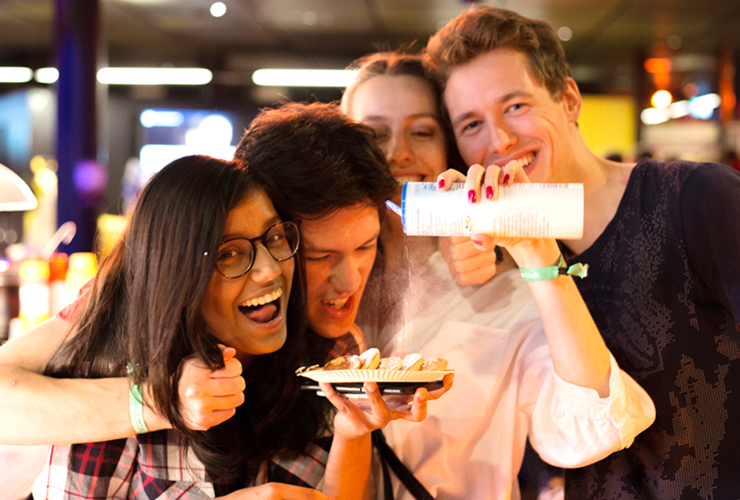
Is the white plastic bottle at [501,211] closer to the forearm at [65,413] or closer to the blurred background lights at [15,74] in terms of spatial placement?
the forearm at [65,413]

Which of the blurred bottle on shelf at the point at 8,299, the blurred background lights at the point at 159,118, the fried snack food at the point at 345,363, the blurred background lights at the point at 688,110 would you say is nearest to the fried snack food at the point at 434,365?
the fried snack food at the point at 345,363

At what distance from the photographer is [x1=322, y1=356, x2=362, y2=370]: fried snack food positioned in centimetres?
96

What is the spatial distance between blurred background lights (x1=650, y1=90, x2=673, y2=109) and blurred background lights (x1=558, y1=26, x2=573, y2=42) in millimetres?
1893

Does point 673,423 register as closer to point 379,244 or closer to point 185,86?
point 379,244

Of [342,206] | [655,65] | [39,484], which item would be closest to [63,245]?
[39,484]

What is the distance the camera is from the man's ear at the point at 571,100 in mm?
1244

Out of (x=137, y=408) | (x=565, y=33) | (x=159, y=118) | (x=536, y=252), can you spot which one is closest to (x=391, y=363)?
(x=536, y=252)

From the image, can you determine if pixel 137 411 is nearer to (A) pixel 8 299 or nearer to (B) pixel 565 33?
(A) pixel 8 299

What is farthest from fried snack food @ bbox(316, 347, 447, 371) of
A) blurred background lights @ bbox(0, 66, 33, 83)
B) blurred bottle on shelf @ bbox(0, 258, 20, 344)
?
blurred background lights @ bbox(0, 66, 33, 83)

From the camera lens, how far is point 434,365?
101cm

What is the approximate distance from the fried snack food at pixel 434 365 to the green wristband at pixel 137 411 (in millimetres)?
477

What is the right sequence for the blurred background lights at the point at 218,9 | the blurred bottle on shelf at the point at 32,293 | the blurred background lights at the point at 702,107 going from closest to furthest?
1. the blurred bottle on shelf at the point at 32,293
2. the blurred background lights at the point at 218,9
3. the blurred background lights at the point at 702,107

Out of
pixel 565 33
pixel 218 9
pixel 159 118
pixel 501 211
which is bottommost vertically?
pixel 501 211

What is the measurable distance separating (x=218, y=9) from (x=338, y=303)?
17.7 ft
